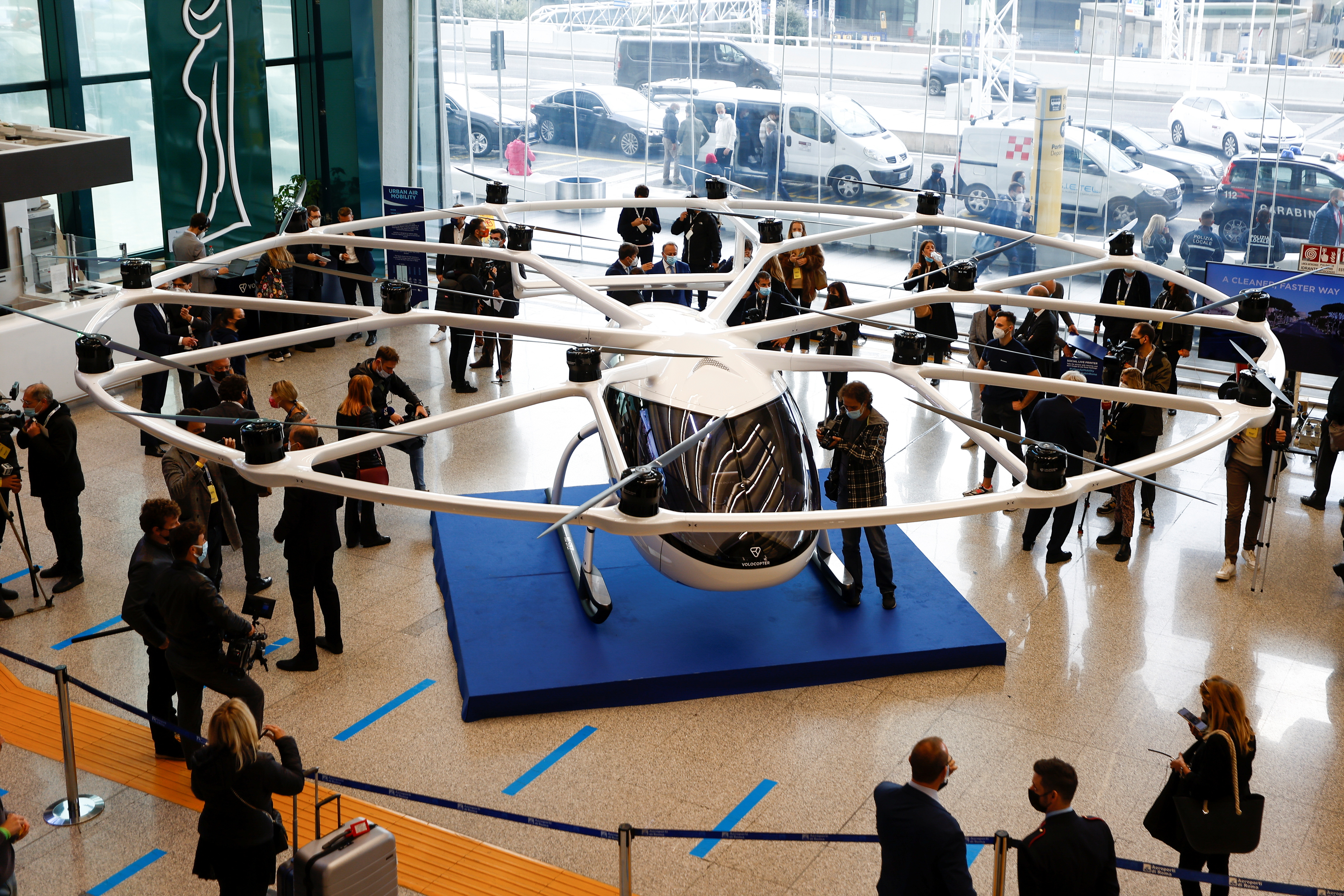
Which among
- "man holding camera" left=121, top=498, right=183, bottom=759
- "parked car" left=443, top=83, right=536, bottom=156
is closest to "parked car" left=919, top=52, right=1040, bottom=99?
"parked car" left=443, top=83, right=536, bottom=156

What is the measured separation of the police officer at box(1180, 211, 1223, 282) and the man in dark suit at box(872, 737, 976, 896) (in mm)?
13380

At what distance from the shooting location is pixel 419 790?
26.8 feet

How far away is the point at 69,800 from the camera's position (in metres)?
7.80

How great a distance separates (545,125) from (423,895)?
1743 cm

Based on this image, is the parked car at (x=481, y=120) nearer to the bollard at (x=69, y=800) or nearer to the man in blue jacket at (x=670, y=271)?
the man in blue jacket at (x=670, y=271)

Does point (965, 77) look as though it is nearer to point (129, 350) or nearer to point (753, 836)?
point (129, 350)

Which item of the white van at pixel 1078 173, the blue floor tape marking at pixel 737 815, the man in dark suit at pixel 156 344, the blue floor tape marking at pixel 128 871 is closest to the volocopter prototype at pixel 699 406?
the blue floor tape marking at pixel 737 815

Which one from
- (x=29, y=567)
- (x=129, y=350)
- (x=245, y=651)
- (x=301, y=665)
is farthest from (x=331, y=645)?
(x=129, y=350)

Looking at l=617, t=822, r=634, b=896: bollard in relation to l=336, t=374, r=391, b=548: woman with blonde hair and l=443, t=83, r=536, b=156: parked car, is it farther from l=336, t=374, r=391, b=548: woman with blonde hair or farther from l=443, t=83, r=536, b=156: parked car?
l=443, t=83, r=536, b=156: parked car

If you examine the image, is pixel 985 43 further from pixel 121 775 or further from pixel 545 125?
pixel 121 775

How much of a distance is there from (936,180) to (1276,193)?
4.87 meters

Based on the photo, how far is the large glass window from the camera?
59.5ft

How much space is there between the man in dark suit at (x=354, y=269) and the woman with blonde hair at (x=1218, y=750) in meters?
12.2

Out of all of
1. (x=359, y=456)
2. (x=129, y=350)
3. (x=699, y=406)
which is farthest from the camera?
(x=359, y=456)
